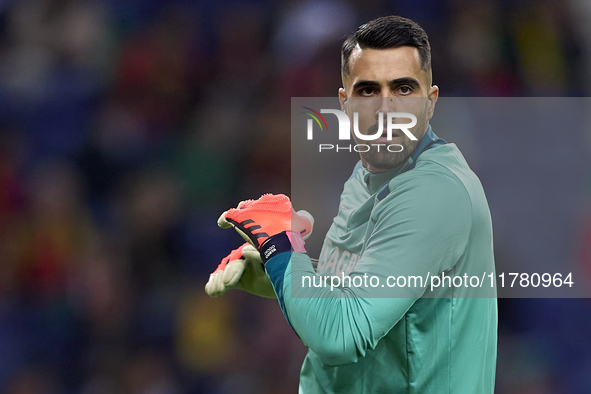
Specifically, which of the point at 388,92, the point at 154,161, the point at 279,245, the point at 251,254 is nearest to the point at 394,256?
the point at 279,245

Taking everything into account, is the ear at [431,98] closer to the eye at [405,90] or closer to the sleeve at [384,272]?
the eye at [405,90]

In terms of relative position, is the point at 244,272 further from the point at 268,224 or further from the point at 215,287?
the point at 268,224

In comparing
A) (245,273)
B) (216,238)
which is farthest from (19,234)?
(245,273)

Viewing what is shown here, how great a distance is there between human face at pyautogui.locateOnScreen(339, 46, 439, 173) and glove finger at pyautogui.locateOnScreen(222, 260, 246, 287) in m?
0.43

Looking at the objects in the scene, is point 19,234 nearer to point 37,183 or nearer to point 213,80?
point 37,183

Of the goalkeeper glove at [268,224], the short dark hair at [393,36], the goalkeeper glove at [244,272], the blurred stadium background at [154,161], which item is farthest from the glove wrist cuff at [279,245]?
the blurred stadium background at [154,161]

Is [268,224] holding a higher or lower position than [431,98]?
lower

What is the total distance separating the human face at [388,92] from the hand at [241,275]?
39cm

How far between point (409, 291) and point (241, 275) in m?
0.54

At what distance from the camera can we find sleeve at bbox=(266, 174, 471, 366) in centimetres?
85

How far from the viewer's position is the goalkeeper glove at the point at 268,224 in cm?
98

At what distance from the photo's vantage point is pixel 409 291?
88 cm

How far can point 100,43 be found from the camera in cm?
237

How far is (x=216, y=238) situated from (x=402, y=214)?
1472mm
